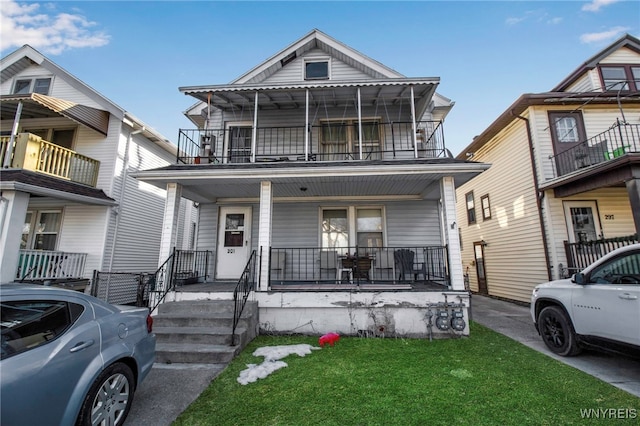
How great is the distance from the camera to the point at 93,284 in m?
8.77

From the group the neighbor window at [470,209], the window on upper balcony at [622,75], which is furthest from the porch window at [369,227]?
the window on upper balcony at [622,75]

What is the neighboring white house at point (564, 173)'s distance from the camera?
8.49 metres

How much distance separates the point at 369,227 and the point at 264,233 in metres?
3.47

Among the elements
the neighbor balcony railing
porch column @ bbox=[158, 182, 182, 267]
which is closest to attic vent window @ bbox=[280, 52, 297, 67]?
porch column @ bbox=[158, 182, 182, 267]

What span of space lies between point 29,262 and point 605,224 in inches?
702

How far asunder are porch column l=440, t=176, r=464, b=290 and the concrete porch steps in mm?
4332

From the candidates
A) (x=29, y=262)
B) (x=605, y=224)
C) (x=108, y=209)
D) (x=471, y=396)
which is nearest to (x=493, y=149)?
(x=605, y=224)

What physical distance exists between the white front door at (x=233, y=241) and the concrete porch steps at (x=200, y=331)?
249 cm

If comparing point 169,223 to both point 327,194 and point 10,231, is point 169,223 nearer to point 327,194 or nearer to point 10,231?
point 327,194

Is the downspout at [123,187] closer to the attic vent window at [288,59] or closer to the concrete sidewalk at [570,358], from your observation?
the attic vent window at [288,59]

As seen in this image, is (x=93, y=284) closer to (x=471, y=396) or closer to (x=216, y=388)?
(x=216, y=388)

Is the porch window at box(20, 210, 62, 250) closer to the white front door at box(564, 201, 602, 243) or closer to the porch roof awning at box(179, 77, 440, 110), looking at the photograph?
the porch roof awning at box(179, 77, 440, 110)

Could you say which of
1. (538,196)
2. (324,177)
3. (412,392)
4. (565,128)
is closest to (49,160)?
(324,177)

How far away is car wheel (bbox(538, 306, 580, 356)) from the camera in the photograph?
14.4 ft
